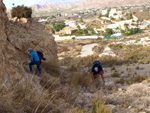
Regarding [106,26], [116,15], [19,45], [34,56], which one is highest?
[116,15]

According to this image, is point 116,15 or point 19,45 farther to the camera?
point 116,15

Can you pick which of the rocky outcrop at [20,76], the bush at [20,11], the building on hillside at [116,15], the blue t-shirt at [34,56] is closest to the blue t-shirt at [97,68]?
the rocky outcrop at [20,76]

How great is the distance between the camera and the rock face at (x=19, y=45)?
13.0 ft

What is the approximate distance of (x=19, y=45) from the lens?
6820 mm

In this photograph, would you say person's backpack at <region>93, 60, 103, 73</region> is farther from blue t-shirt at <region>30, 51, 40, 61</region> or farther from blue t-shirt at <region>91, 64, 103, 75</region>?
blue t-shirt at <region>30, 51, 40, 61</region>

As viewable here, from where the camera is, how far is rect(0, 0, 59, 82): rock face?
13.0 ft

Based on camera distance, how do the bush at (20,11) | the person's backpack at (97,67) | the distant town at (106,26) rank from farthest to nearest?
the distant town at (106,26) < the bush at (20,11) < the person's backpack at (97,67)

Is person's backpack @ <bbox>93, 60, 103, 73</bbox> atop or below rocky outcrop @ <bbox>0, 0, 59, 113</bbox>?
below

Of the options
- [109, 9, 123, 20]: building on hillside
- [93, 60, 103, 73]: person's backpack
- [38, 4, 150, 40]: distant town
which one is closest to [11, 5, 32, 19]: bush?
→ [93, 60, 103, 73]: person's backpack

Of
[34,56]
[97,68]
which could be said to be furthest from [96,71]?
[34,56]

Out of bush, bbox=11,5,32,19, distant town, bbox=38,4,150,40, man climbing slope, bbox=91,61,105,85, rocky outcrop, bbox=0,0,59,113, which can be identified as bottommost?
distant town, bbox=38,4,150,40

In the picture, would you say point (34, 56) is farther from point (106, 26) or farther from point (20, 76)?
point (106, 26)

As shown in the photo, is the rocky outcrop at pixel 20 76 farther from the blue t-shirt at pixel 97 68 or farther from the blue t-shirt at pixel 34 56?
the blue t-shirt at pixel 97 68

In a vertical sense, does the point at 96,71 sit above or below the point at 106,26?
above
